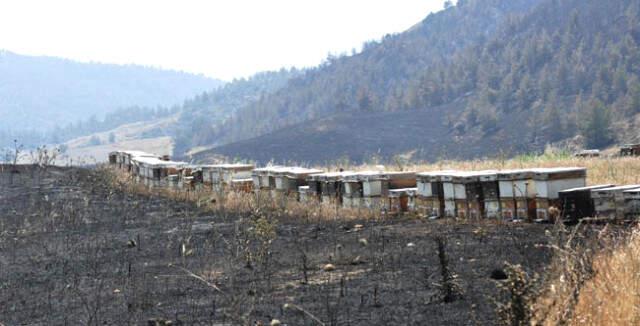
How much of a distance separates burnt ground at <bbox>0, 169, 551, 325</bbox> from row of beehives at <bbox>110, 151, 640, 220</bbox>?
0.54m

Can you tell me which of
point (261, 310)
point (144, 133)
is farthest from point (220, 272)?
point (144, 133)

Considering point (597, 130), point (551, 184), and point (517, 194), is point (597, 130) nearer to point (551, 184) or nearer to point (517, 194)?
point (517, 194)

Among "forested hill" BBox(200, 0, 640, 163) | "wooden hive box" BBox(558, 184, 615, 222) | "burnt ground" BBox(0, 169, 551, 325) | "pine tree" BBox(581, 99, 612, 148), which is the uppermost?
"forested hill" BBox(200, 0, 640, 163)

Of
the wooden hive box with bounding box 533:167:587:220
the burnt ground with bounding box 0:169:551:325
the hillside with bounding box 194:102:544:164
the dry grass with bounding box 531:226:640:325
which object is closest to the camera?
the dry grass with bounding box 531:226:640:325

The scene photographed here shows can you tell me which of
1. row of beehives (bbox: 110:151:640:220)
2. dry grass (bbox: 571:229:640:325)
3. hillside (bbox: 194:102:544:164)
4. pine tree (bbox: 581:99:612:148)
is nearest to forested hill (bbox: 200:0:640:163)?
pine tree (bbox: 581:99:612:148)

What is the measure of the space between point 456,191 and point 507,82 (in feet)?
288

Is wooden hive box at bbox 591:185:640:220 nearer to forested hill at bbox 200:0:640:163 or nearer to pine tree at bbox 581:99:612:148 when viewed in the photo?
forested hill at bbox 200:0:640:163

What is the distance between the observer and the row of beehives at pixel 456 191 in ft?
35.6

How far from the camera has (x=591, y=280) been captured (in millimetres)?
6410

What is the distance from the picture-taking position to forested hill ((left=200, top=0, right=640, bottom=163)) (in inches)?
3135

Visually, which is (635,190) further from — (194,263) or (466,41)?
(466,41)

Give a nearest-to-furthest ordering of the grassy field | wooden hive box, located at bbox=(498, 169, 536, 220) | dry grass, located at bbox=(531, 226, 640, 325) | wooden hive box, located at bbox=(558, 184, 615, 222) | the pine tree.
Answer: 1. dry grass, located at bbox=(531, 226, 640, 325)
2. the grassy field
3. wooden hive box, located at bbox=(558, 184, 615, 222)
4. wooden hive box, located at bbox=(498, 169, 536, 220)
5. the pine tree

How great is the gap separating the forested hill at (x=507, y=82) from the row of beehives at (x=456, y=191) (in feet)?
177

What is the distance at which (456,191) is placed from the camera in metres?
12.6
